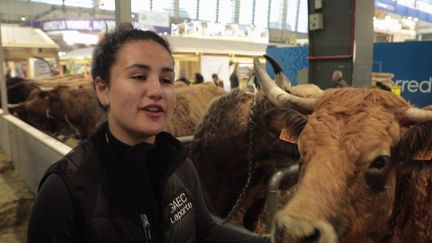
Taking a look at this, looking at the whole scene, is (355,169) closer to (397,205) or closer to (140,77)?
(397,205)

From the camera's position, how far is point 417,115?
79.3 inches

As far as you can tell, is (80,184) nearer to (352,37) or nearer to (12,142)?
(352,37)

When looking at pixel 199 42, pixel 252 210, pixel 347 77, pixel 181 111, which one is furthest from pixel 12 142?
pixel 199 42

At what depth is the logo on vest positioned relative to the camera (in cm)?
171

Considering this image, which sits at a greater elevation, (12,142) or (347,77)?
(347,77)

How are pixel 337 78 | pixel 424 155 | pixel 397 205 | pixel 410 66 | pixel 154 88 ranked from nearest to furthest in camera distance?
pixel 154 88
pixel 424 155
pixel 397 205
pixel 337 78
pixel 410 66

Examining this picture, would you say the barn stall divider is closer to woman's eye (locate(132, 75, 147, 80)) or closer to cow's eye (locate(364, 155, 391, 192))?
woman's eye (locate(132, 75, 147, 80))

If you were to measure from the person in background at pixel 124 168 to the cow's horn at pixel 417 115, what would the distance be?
3.95ft

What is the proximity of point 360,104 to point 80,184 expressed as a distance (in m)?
1.46

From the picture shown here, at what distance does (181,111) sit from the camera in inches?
240

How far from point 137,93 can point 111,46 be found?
0.25m

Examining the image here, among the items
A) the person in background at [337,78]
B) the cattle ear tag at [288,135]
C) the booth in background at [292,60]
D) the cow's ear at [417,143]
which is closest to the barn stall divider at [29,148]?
the cattle ear tag at [288,135]

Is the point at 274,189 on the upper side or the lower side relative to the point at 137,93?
lower

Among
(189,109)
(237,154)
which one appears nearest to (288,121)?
(237,154)
